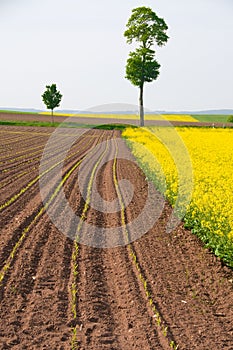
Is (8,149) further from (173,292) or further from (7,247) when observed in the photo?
(173,292)

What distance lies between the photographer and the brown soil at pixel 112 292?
5516mm

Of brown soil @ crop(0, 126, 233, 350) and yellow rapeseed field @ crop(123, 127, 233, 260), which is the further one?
yellow rapeseed field @ crop(123, 127, 233, 260)

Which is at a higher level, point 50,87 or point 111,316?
point 50,87

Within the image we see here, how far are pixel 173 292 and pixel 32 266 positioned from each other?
251 cm

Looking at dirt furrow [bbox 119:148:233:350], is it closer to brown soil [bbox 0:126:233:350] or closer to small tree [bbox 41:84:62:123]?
brown soil [bbox 0:126:233:350]

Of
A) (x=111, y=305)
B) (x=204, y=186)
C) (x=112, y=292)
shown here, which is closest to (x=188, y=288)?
(x=112, y=292)

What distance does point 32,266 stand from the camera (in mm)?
7738

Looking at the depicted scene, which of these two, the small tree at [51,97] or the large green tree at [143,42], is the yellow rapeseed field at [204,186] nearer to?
the large green tree at [143,42]

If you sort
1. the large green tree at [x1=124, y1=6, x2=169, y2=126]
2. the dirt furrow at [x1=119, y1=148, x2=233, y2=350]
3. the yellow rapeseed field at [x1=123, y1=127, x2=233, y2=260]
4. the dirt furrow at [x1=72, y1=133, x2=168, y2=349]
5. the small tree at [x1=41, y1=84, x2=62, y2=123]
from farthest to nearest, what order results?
the small tree at [x1=41, y1=84, x2=62, y2=123]
the large green tree at [x1=124, y1=6, x2=169, y2=126]
the yellow rapeseed field at [x1=123, y1=127, x2=233, y2=260]
the dirt furrow at [x1=119, y1=148, x2=233, y2=350]
the dirt furrow at [x1=72, y1=133, x2=168, y2=349]

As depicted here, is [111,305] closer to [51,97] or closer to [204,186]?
[204,186]

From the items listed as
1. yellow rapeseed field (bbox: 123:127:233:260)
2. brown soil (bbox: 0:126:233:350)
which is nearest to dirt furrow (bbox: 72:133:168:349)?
brown soil (bbox: 0:126:233:350)

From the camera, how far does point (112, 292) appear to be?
6.84 metres

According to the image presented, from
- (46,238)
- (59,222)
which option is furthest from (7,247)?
(59,222)

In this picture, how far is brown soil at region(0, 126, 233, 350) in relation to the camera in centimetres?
552
